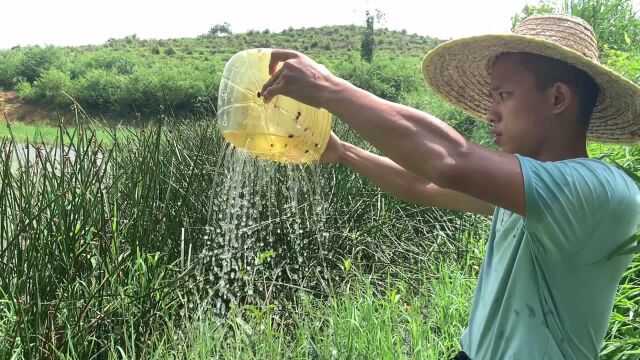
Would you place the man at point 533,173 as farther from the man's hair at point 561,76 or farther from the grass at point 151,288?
the grass at point 151,288

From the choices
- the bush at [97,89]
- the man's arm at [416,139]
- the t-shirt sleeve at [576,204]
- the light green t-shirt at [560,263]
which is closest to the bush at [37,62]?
the bush at [97,89]

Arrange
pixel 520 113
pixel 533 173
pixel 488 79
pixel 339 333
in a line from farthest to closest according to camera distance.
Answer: pixel 339 333, pixel 488 79, pixel 520 113, pixel 533 173

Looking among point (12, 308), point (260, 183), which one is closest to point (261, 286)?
point (260, 183)

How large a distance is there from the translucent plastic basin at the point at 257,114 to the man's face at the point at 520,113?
2.05 ft

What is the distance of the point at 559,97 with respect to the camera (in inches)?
48.9

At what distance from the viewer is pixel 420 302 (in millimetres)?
3252

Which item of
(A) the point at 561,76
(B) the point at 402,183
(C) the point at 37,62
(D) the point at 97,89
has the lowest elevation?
(D) the point at 97,89

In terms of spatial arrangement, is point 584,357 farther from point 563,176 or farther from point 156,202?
point 156,202

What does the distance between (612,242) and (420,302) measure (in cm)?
218

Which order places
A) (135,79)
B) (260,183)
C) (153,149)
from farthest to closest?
(135,79), (260,183), (153,149)

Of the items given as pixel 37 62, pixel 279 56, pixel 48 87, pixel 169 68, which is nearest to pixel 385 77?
pixel 169 68

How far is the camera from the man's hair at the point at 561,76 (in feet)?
4.13

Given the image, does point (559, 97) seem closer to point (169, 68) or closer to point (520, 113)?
point (520, 113)

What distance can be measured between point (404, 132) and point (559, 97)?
363 mm
